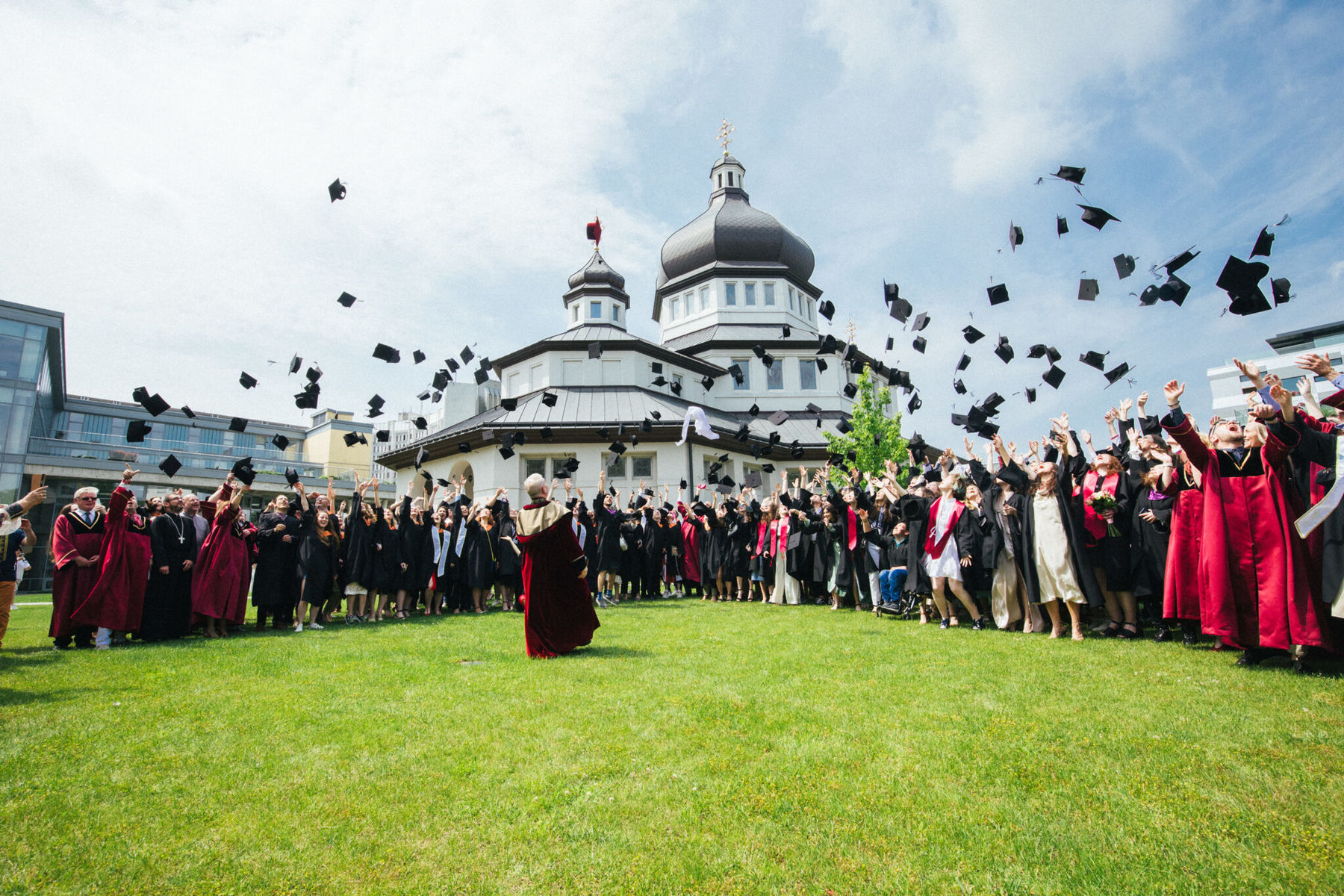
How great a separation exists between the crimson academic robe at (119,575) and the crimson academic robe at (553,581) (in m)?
5.41

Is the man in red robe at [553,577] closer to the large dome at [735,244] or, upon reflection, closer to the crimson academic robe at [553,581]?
the crimson academic robe at [553,581]

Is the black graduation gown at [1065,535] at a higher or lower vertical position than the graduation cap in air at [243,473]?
lower

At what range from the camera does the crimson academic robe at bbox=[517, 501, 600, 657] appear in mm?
7430

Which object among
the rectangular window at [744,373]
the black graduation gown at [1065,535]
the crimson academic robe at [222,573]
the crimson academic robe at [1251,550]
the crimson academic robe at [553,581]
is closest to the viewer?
the crimson academic robe at [1251,550]

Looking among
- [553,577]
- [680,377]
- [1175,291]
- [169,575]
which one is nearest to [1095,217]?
[1175,291]

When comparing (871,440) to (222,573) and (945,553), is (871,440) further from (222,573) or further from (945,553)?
(222,573)

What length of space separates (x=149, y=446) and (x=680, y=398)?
39.3 m

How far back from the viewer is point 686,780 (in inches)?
139

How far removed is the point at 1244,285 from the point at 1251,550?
3603 millimetres

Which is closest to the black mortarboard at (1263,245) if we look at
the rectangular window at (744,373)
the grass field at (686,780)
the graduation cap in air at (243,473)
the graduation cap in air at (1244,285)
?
the graduation cap in air at (1244,285)

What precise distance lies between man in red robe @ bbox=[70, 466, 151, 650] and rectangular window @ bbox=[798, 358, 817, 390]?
36793mm

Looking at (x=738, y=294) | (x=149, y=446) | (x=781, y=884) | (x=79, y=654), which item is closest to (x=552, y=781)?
(x=781, y=884)

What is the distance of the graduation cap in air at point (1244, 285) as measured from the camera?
296 inches

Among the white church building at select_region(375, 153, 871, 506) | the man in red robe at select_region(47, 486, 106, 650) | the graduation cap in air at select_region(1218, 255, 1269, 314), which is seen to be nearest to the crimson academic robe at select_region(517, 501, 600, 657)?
the man in red robe at select_region(47, 486, 106, 650)
